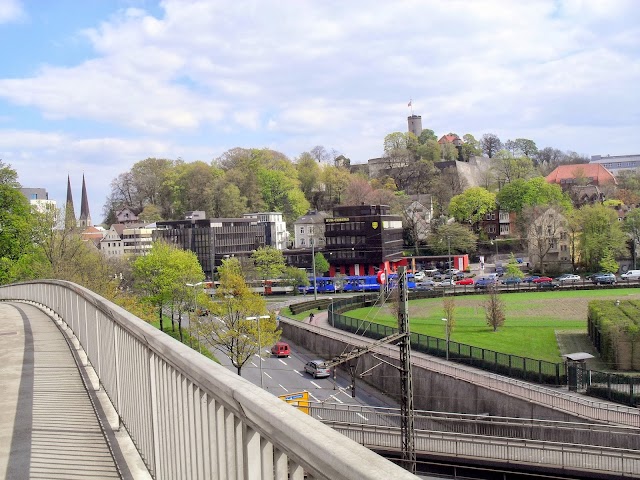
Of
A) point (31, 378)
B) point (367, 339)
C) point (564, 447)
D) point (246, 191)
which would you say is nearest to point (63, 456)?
point (31, 378)

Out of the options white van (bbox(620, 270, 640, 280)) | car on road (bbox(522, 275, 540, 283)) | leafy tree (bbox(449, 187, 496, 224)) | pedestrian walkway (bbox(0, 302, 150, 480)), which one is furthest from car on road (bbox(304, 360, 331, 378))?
leafy tree (bbox(449, 187, 496, 224))

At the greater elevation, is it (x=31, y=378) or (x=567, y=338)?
(x=31, y=378)

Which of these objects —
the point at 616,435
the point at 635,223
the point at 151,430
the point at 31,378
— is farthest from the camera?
the point at 635,223

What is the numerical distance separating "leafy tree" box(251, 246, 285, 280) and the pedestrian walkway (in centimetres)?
7048

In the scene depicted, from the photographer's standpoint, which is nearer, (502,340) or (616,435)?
(616,435)

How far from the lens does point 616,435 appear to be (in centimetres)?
2202

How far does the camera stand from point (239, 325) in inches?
1474

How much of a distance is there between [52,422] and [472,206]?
323 ft

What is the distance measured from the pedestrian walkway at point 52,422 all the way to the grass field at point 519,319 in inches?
1232

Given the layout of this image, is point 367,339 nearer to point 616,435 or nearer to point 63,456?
point 616,435

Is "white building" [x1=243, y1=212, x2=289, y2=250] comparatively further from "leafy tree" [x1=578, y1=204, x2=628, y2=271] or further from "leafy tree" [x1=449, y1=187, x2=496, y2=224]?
"leafy tree" [x1=578, y1=204, x2=628, y2=271]

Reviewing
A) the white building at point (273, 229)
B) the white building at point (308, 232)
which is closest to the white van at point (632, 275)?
the white building at point (308, 232)

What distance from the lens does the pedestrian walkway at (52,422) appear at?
516 cm

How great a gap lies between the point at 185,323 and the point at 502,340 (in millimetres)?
26799
